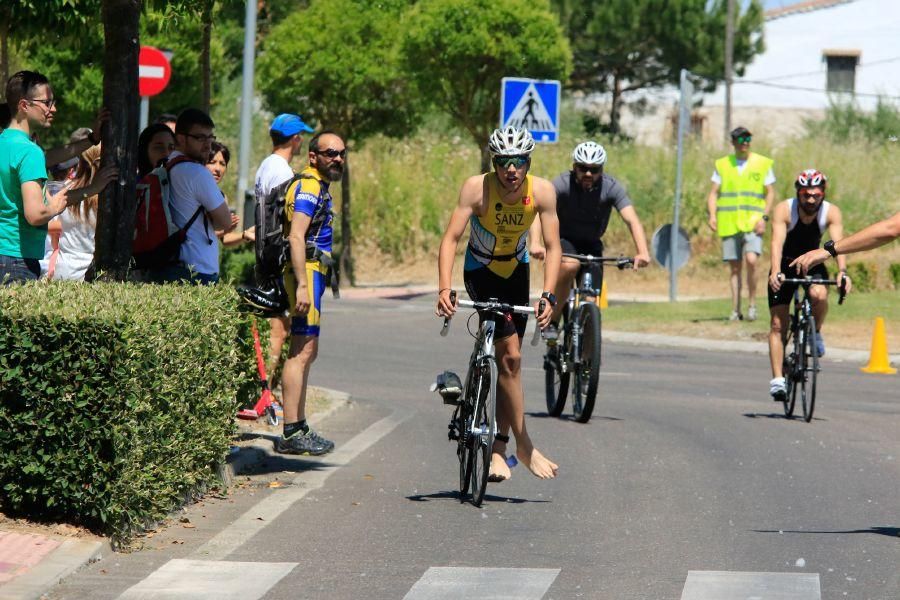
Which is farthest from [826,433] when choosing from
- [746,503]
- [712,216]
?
[712,216]

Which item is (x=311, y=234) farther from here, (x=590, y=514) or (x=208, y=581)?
(x=208, y=581)

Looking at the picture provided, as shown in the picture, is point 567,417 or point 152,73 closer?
point 567,417

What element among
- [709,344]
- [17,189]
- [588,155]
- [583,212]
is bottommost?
[709,344]

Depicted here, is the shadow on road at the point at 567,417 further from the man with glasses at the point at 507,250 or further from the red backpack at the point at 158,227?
the red backpack at the point at 158,227

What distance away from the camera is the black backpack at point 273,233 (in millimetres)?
10148

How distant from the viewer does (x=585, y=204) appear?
12.8 meters

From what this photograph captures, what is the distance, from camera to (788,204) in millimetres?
13047

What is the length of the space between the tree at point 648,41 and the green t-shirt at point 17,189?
43.4 m

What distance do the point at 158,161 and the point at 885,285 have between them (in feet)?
58.6

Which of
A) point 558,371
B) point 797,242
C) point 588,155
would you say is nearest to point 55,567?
point 558,371

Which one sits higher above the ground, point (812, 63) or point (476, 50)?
point (812, 63)

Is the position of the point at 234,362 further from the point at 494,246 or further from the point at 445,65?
the point at 445,65

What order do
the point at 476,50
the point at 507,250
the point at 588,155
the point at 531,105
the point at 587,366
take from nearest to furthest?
1. the point at 507,250
2. the point at 587,366
3. the point at 588,155
4. the point at 531,105
5. the point at 476,50

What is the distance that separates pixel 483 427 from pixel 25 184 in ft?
8.72
